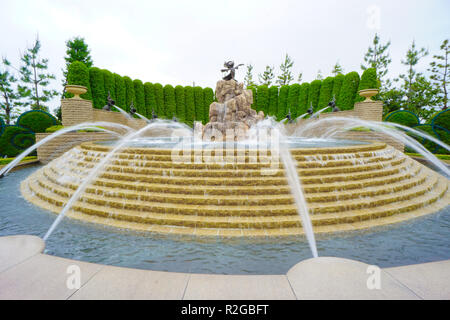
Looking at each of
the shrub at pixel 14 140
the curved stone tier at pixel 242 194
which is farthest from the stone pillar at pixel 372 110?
the shrub at pixel 14 140

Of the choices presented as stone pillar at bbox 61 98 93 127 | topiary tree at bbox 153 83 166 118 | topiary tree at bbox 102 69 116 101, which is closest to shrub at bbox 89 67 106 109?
topiary tree at bbox 102 69 116 101

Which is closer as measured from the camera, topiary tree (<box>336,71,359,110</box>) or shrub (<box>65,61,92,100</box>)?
shrub (<box>65,61,92,100</box>)

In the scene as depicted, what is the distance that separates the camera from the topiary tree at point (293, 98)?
3009 cm

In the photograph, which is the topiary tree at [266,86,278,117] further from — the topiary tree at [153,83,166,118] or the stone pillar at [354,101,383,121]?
the topiary tree at [153,83,166,118]

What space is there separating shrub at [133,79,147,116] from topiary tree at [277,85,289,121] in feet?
64.9

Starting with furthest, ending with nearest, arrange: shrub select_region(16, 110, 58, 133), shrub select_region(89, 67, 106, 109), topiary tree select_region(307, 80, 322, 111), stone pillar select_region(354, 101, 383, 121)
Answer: topiary tree select_region(307, 80, 322, 111) < shrub select_region(89, 67, 106, 109) < stone pillar select_region(354, 101, 383, 121) < shrub select_region(16, 110, 58, 133)

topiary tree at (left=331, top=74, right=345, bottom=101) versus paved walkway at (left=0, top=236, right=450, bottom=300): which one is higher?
topiary tree at (left=331, top=74, right=345, bottom=101)

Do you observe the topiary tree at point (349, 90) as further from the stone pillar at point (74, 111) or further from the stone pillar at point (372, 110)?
the stone pillar at point (74, 111)

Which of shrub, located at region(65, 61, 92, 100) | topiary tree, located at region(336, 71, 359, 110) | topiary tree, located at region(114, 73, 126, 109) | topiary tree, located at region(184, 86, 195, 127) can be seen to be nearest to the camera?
shrub, located at region(65, 61, 92, 100)

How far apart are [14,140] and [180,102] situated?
19554 mm

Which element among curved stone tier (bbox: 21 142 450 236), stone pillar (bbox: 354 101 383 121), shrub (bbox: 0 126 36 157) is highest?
stone pillar (bbox: 354 101 383 121)

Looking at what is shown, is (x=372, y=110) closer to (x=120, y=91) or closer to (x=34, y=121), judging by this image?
(x=120, y=91)

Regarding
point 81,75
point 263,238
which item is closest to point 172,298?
point 263,238

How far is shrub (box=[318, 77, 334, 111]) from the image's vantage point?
26281 mm
